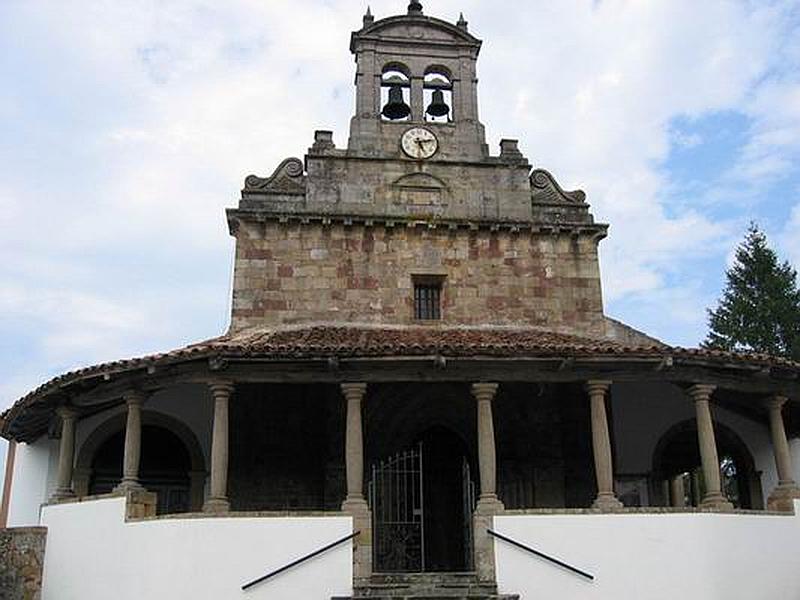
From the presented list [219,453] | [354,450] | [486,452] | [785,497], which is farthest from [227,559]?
[785,497]

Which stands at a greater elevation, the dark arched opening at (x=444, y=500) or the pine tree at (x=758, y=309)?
the pine tree at (x=758, y=309)

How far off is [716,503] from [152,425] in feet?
32.8

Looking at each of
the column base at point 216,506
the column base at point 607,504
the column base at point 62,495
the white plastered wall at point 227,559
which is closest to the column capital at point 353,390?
the white plastered wall at point 227,559

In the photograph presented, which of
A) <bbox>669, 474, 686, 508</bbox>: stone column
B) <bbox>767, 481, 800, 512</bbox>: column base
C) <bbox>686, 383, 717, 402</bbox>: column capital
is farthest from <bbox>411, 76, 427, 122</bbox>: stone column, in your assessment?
<bbox>669, 474, 686, 508</bbox>: stone column

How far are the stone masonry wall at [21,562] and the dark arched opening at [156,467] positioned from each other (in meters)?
1.94

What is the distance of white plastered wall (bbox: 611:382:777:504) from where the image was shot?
16.7m

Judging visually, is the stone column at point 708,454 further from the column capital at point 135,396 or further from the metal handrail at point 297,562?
the column capital at point 135,396

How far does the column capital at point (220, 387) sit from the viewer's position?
1340 centimetres

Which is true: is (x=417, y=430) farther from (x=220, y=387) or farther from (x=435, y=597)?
(x=435, y=597)

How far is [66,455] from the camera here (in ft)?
49.7

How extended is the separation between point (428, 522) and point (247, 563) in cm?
458

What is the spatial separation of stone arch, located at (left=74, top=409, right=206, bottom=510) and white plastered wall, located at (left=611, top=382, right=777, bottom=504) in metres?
7.86

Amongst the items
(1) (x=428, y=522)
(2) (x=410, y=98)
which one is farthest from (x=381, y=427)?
(2) (x=410, y=98)

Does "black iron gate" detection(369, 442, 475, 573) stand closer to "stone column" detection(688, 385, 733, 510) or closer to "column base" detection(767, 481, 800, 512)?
"stone column" detection(688, 385, 733, 510)
